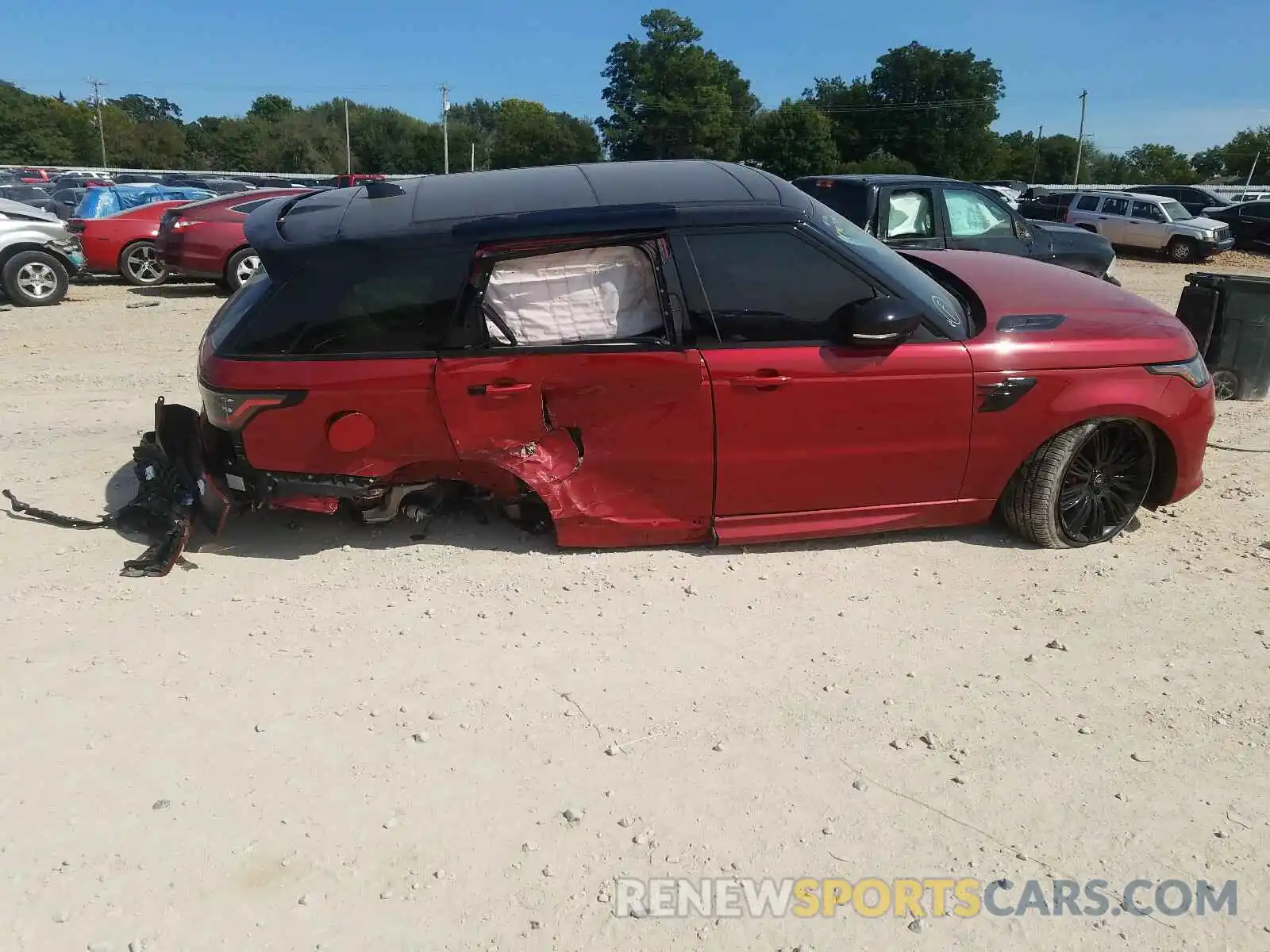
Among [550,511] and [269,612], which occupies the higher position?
[550,511]

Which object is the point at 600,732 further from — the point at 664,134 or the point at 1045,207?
the point at 664,134

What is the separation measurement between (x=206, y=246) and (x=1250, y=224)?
80.4ft

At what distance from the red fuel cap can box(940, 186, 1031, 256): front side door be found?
7.30 m

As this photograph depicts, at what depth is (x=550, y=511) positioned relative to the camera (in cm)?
423

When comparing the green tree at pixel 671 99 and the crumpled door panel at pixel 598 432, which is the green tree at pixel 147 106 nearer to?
the green tree at pixel 671 99

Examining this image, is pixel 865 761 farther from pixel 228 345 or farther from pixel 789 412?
pixel 228 345

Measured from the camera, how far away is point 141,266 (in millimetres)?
13633

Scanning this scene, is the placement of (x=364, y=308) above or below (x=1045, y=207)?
below

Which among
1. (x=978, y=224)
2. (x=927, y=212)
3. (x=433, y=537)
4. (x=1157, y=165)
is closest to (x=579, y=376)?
(x=433, y=537)

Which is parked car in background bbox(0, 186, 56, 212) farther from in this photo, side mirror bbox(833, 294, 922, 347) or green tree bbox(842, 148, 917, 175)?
green tree bbox(842, 148, 917, 175)

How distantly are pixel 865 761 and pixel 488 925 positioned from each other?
4.25 ft

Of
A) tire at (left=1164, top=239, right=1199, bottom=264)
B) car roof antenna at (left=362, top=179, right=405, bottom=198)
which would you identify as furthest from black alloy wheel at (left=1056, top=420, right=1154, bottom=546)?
tire at (left=1164, top=239, right=1199, bottom=264)

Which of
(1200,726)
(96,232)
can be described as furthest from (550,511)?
(96,232)

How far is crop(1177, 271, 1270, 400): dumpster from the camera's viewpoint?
6.95 m
